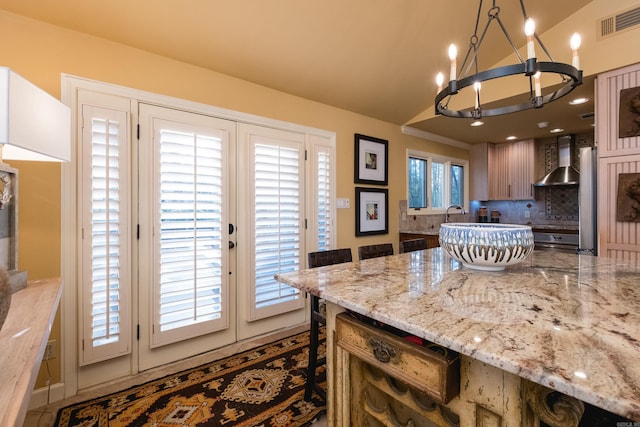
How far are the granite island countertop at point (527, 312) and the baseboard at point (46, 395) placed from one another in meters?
1.71

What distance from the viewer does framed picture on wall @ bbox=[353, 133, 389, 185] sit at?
333cm

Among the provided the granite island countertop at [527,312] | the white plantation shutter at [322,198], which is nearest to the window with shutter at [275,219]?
the white plantation shutter at [322,198]

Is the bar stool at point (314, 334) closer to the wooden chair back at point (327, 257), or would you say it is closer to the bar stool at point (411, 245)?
the wooden chair back at point (327, 257)

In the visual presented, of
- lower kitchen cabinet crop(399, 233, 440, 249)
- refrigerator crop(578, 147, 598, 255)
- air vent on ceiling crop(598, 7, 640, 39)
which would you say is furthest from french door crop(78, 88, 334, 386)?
air vent on ceiling crop(598, 7, 640, 39)

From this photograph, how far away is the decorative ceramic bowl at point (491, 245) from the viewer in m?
1.20

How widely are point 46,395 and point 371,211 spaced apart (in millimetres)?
3054

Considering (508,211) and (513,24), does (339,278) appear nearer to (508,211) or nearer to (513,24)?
A: (513,24)

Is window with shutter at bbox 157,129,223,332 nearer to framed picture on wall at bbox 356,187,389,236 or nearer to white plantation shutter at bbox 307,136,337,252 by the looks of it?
white plantation shutter at bbox 307,136,337,252

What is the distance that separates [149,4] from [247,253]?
5.99 feet

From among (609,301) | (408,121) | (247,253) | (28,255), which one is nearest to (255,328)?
(247,253)

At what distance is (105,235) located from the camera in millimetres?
1904

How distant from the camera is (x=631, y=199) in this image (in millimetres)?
2344

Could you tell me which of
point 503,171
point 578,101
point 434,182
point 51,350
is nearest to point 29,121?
point 51,350

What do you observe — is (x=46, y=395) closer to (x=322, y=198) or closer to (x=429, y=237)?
(x=322, y=198)
